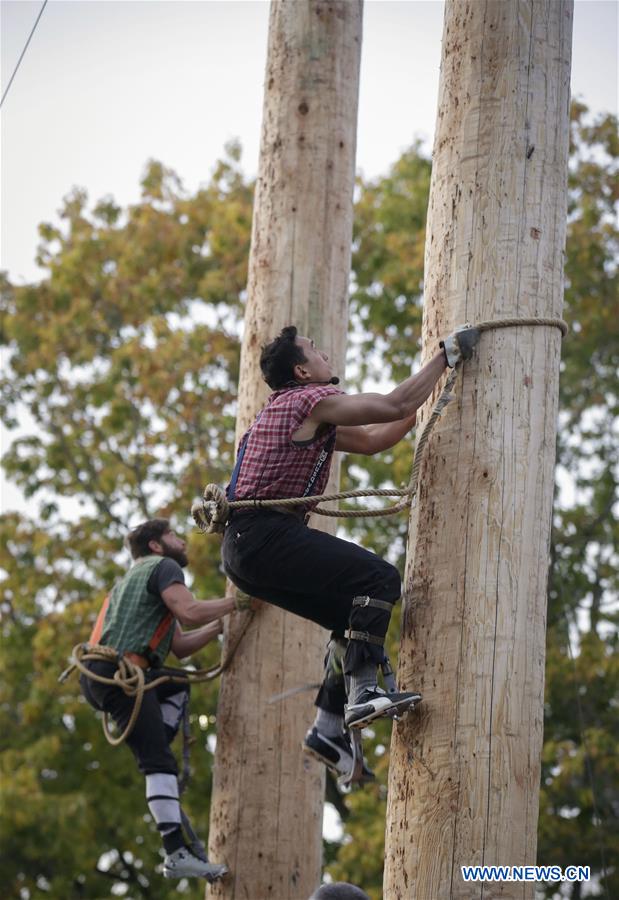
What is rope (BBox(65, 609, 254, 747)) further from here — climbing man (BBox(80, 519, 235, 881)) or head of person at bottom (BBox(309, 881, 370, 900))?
head of person at bottom (BBox(309, 881, 370, 900))

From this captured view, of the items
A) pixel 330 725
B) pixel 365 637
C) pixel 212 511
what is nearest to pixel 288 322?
pixel 212 511

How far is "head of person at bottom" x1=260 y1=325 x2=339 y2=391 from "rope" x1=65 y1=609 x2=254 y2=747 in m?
1.47

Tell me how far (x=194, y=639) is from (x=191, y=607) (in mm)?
409

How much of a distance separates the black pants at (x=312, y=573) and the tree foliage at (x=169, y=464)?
7.50 metres

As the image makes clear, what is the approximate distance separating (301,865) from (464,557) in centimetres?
238

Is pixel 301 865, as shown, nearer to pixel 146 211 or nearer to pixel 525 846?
pixel 525 846

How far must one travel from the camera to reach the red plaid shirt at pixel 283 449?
4.29m

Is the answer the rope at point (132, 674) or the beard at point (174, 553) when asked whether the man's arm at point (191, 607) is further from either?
the beard at point (174, 553)

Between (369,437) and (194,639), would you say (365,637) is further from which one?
(194,639)

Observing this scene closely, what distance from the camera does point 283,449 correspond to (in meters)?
4.30

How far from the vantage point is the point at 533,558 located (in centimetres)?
366

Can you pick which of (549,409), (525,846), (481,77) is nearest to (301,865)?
(525,846)

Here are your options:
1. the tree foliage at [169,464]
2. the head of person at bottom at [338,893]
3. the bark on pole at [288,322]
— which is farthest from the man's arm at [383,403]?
the tree foliage at [169,464]

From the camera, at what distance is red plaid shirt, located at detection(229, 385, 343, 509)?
14.1ft
